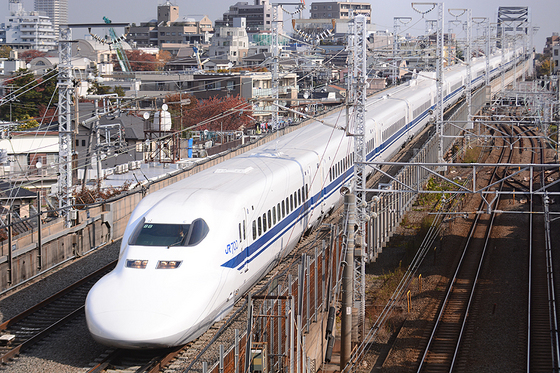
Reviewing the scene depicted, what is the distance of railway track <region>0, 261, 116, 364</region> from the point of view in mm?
12883

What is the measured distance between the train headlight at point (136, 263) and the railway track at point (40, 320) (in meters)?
2.72

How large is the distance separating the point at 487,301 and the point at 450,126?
76.4ft

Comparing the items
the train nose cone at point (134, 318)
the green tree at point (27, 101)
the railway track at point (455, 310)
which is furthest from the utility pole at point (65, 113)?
the green tree at point (27, 101)

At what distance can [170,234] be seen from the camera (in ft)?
40.7

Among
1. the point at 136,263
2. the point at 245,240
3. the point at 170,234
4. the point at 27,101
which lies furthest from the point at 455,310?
the point at 27,101

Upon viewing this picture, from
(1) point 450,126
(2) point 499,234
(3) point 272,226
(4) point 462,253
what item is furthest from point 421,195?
(3) point 272,226

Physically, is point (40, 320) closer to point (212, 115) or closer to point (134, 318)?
point (134, 318)

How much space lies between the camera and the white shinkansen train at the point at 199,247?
11125 millimetres

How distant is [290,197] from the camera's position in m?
17.3

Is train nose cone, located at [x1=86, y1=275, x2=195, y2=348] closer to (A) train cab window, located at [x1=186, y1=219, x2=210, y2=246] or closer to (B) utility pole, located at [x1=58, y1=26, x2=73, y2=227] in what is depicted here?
(A) train cab window, located at [x1=186, y1=219, x2=210, y2=246]

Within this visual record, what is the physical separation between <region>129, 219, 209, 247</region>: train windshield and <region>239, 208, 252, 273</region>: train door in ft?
3.99

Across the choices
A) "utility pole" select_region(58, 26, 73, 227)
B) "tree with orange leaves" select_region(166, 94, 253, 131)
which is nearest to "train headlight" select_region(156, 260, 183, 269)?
"utility pole" select_region(58, 26, 73, 227)

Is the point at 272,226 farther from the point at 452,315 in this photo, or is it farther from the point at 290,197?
the point at 452,315

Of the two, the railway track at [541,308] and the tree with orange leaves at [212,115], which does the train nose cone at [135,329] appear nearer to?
the railway track at [541,308]
